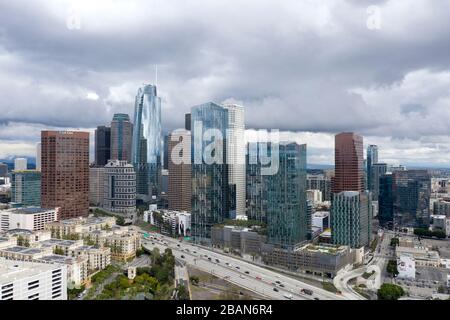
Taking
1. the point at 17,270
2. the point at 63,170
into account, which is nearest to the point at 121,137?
the point at 63,170

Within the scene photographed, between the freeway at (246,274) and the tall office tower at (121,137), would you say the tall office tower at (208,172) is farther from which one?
the tall office tower at (121,137)

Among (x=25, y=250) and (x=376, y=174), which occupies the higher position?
(x=376, y=174)

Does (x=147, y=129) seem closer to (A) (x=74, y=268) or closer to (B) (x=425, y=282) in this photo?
(A) (x=74, y=268)

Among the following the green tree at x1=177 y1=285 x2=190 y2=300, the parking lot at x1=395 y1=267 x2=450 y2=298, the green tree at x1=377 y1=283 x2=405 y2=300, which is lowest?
the parking lot at x1=395 y1=267 x2=450 y2=298

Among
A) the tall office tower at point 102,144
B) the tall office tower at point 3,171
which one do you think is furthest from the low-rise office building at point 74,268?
the tall office tower at point 102,144

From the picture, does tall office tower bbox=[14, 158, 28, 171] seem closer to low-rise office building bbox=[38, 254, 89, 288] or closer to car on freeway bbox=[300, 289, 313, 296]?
low-rise office building bbox=[38, 254, 89, 288]

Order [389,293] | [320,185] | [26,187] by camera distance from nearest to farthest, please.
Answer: [389,293] → [26,187] → [320,185]

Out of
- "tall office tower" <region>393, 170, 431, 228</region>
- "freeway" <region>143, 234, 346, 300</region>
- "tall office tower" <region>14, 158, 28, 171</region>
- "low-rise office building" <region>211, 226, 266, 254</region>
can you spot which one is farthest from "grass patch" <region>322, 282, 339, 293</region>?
"tall office tower" <region>14, 158, 28, 171</region>
